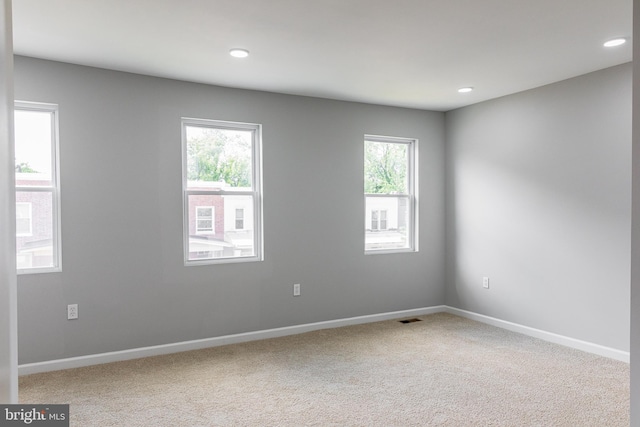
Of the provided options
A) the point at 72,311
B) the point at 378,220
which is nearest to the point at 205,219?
the point at 72,311

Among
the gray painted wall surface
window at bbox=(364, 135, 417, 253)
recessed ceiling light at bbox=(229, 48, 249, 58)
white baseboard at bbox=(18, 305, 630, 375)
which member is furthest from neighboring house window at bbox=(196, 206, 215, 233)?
the gray painted wall surface

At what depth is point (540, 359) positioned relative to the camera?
3.88 m

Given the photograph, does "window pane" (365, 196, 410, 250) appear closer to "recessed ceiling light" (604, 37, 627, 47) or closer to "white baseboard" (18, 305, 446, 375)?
"white baseboard" (18, 305, 446, 375)

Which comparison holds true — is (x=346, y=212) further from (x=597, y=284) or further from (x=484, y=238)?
(x=597, y=284)

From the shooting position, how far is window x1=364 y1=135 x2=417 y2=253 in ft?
17.4

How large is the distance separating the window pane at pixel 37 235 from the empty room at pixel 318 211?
0.05 feet

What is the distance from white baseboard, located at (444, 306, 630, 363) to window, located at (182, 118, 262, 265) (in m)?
2.61

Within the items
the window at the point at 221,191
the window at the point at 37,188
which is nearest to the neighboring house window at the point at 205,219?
the window at the point at 221,191

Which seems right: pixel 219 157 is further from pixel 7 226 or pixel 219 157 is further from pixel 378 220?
pixel 7 226

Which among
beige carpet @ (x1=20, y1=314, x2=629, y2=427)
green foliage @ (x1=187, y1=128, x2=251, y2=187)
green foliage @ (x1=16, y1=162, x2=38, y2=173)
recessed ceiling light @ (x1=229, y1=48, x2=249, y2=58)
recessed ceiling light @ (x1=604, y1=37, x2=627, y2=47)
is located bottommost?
beige carpet @ (x1=20, y1=314, x2=629, y2=427)

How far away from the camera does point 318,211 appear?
487 centimetres

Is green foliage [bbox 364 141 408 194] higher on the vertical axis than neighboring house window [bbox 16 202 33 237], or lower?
higher

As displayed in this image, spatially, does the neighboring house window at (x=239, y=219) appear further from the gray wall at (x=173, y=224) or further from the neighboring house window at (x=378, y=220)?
the neighboring house window at (x=378, y=220)

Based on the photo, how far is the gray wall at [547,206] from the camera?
3.85 m
